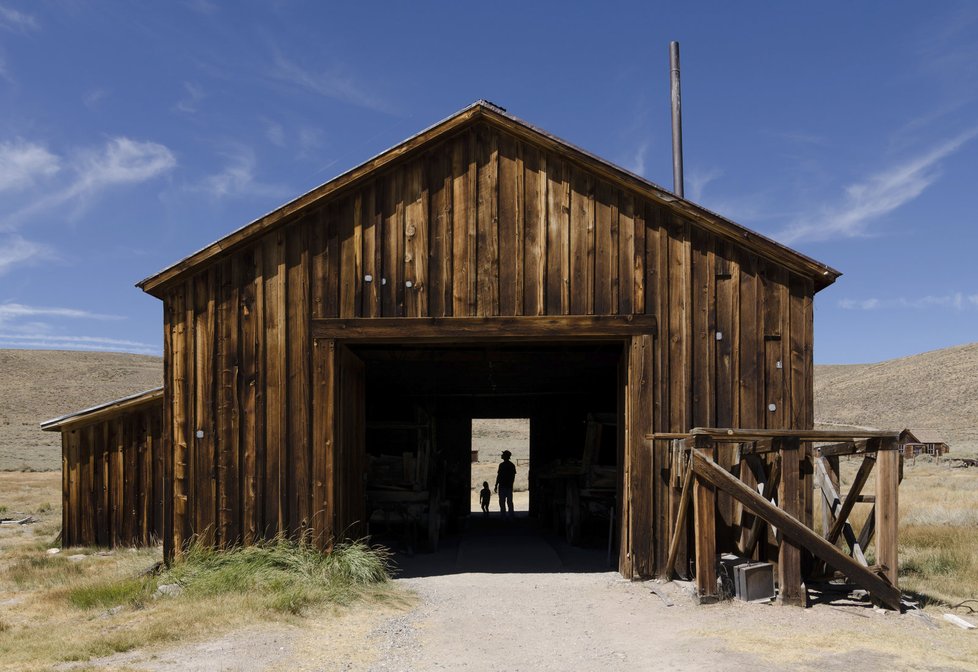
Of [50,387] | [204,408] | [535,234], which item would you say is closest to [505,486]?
[204,408]


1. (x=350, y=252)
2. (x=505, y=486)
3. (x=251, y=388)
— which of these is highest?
(x=350, y=252)

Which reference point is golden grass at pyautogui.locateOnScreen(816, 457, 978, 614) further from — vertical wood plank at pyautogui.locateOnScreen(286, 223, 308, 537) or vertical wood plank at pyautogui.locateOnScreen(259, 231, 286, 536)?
vertical wood plank at pyautogui.locateOnScreen(259, 231, 286, 536)

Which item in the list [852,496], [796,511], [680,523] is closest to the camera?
[796,511]

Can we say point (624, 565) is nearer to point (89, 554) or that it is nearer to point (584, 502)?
point (584, 502)

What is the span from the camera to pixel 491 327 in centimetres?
1114

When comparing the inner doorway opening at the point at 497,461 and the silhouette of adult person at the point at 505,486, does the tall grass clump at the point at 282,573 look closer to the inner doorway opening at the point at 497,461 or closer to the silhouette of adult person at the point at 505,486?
the inner doorway opening at the point at 497,461

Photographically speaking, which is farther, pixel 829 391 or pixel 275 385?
pixel 829 391

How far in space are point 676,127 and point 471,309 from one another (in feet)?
24.4

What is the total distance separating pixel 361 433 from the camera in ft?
43.5

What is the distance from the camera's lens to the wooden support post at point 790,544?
8.98m

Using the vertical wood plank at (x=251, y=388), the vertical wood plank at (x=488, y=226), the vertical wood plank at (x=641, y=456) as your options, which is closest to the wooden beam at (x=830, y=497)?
the vertical wood plank at (x=641, y=456)

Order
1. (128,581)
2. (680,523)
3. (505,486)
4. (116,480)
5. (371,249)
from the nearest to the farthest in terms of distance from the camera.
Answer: (128,581) → (680,523) → (371,249) → (116,480) → (505,486)

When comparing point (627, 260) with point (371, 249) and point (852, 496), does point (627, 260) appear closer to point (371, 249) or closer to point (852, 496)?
point (371, 249)

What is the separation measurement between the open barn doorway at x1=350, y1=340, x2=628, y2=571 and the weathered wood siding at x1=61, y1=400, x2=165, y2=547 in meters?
3.60
